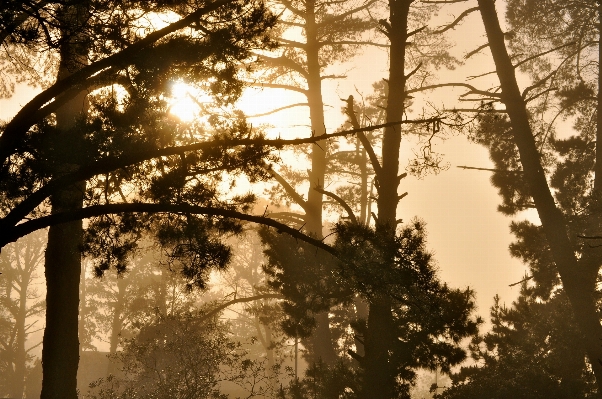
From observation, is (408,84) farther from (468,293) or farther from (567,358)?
(567,358)

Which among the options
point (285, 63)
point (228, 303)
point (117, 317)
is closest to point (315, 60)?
point (285, 63)

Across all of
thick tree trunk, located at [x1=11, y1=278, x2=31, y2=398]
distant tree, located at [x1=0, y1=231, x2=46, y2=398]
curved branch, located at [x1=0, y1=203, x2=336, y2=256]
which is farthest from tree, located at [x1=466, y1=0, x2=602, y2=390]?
thick tree trunk, located at [x1=11, y1=278, x2=31, y2=398]

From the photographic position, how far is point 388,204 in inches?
400

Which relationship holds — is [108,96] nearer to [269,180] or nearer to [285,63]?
[269,180]

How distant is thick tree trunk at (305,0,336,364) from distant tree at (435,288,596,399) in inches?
161

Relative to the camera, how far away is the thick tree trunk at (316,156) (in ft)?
54.8

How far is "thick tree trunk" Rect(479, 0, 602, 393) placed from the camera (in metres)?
13.0

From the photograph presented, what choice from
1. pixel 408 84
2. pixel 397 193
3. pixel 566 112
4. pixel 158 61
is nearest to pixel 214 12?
pixel 158 61

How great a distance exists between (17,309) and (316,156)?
2731cm

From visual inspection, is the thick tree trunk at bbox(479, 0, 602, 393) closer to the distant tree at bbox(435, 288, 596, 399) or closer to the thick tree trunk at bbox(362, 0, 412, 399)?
the distant tree at bbox(435, 288, 596, 399)

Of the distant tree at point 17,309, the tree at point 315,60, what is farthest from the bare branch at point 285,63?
the distant tree at point 17,309

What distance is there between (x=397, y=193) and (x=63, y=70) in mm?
5991

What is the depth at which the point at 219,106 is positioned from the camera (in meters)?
8.90

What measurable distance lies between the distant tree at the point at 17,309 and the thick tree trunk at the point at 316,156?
22562 mm
